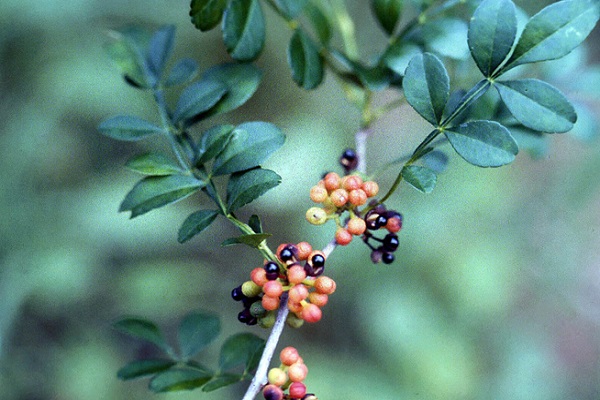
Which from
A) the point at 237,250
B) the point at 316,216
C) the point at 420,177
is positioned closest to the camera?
the point at 420,177

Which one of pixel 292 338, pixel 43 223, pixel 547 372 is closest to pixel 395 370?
pixel 292 338

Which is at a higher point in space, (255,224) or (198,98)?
(198,98)

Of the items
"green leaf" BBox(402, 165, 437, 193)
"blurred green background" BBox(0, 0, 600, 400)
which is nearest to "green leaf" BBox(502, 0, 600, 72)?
"green leaf" BBox(402, 165, 437, 193)

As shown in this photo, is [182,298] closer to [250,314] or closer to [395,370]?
[395,370]

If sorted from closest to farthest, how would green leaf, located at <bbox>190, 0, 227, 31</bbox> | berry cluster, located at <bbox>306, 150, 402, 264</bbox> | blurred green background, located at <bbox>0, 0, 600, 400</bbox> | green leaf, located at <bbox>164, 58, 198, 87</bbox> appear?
berry cluster, located at <bbox>306, 150, 402, 264</bbox>
green leaf, located at <bbox>190, 0, 227, 31</bbox>
green leaf, located at <bbox>164, 58, 198, 87</bbox>
blurred green background, located at <bbox>0, 0, 600, 400</bbox>

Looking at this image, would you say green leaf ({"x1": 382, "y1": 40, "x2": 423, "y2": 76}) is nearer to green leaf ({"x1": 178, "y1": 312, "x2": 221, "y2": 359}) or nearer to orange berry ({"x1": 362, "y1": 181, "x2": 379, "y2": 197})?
orange berry ({"x1": 362, "y1": 181, "x2": 379, "y2": 197})

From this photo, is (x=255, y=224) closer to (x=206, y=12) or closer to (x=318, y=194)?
(x=318, y=194)

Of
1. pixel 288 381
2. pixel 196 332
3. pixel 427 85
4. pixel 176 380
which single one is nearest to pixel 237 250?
pixel 196 332
